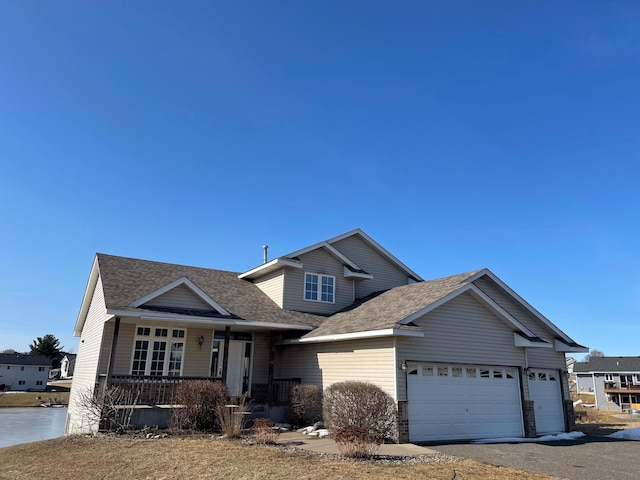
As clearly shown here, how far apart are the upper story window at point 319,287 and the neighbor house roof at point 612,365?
49325 mm

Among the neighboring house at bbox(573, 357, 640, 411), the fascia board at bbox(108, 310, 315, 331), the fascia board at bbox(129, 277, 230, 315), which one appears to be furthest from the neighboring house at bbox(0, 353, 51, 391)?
the neighboring house at bbox(573, 357, 640, 411)

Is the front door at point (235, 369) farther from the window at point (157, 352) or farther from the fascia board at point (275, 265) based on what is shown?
the fascia board at point (275, 265)

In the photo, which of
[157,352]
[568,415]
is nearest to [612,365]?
[568,415]

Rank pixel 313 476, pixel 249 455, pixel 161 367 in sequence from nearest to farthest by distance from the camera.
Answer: pixel 313 476 → pixel 249 455 → pixel 161 367

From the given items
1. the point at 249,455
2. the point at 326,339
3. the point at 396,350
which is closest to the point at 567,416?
the point at 396,350

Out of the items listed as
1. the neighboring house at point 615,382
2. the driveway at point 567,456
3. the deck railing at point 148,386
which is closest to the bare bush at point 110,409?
the deck railing at point 148,386

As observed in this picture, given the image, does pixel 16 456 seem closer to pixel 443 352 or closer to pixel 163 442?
pixel 163 442

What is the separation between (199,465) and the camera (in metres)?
8.83

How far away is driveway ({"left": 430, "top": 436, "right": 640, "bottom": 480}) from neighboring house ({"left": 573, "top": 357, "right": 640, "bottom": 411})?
43.9 m

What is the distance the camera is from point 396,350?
43.5ft

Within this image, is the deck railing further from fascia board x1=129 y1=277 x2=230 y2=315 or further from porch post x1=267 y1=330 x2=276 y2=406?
porch post x1=267 y1=330 x2=276 y2=406

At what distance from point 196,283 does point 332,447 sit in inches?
401

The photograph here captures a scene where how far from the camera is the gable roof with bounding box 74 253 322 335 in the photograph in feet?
49.9

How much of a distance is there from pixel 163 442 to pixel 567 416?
1435cm
